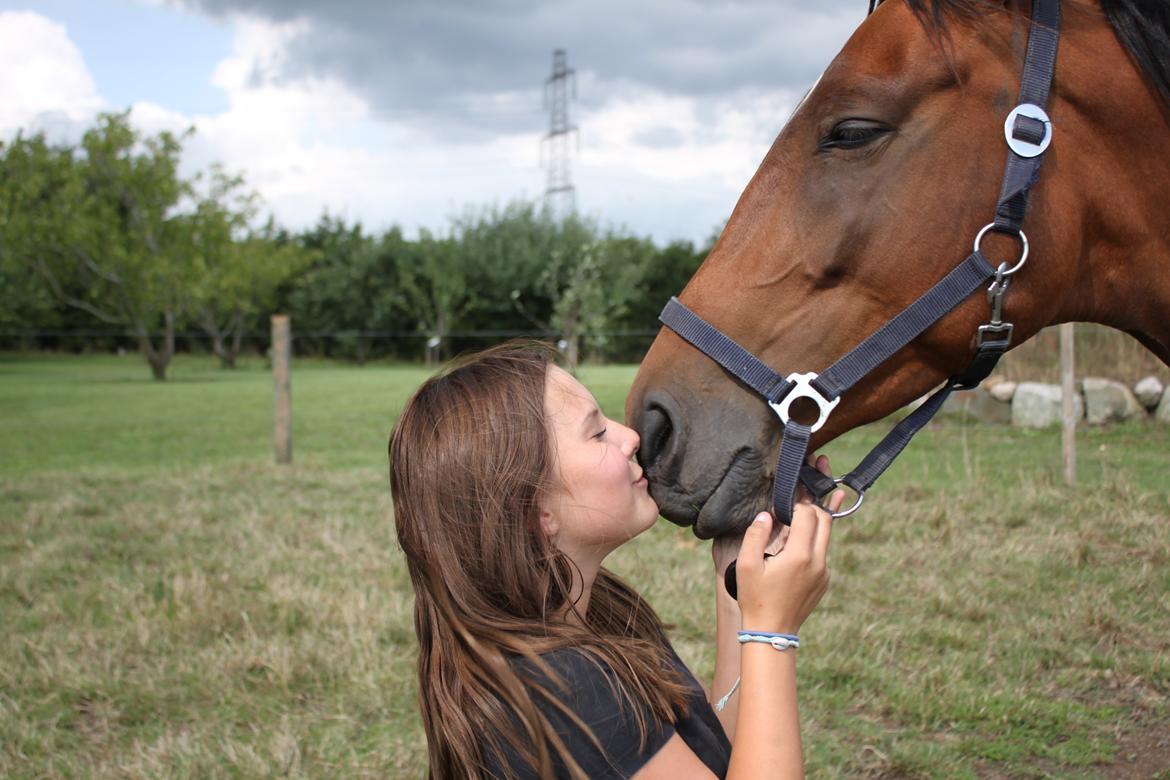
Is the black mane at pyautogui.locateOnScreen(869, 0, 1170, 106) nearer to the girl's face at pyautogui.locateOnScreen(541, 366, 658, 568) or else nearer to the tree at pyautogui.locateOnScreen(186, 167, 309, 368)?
the girl's face at pyautogui.locateOnScreen(541, 366, 658, 568)

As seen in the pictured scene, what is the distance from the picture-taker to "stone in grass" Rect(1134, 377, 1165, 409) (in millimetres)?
7504

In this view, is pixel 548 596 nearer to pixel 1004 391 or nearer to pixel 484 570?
pixel 484 570

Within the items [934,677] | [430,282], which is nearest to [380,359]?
[430,282]

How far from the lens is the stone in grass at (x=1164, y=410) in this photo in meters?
6.67

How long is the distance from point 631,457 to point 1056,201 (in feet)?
2.91

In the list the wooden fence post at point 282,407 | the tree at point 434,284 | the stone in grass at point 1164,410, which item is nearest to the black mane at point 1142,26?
the stone in grass at point 1164,410

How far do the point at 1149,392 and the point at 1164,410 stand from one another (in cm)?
92

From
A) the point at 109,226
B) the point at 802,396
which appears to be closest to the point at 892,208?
the point at 802,396

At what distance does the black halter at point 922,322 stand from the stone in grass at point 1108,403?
22.9 ft

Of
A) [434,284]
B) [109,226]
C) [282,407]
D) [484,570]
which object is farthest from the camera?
[434,284]

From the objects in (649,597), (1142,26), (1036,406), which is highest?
(1142,26)

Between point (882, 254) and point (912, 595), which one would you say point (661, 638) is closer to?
point (882, 254)

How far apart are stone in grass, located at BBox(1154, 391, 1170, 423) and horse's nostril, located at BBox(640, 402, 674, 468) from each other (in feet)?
20.6

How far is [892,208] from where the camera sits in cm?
161
